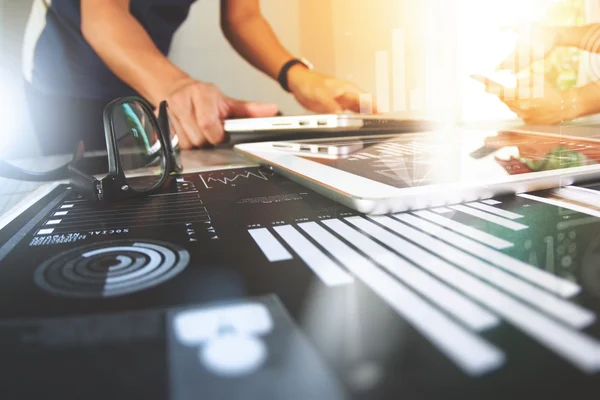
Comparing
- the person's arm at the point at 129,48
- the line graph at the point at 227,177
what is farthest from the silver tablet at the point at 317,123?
the person's arm at the point at 129,48

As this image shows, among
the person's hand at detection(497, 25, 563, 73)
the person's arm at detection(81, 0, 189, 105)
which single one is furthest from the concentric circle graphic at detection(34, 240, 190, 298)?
the person's arm at detection(81, 0, 189, 105)

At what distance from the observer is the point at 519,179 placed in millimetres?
451

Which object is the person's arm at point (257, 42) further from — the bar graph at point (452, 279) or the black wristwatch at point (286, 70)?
the bar graph at point (452, 279)

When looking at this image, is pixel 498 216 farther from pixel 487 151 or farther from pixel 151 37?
pixel 151 37

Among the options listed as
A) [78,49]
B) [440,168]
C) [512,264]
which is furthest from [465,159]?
[78,49]

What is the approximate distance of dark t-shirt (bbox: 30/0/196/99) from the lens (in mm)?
1399

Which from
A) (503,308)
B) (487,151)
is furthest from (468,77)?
(503,308)

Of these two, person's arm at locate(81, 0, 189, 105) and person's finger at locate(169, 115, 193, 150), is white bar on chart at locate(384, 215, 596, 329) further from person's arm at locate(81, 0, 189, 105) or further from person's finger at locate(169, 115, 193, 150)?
person's arm at locate(81, 0, 189, 105)

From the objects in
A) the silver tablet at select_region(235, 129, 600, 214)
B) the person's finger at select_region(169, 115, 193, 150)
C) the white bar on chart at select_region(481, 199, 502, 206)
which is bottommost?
the white bar on chart at select_region(481, 199, 502, 206)

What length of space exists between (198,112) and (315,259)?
944 mm

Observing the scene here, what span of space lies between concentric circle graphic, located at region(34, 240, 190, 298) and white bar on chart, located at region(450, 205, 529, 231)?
0.24m

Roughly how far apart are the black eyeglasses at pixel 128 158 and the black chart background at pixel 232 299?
0.48 feet

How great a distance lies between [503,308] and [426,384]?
0.07 metres

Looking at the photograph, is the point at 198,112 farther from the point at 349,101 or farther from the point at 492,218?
the point at 492,218
